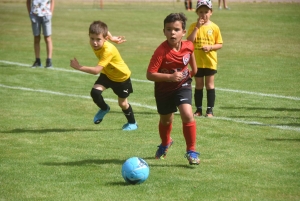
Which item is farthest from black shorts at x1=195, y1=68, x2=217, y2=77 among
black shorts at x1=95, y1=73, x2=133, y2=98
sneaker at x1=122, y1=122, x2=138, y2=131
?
sneaker at x1=122, y1=122, x2=138, y2=131

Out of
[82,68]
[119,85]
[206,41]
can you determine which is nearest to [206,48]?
[206,41]

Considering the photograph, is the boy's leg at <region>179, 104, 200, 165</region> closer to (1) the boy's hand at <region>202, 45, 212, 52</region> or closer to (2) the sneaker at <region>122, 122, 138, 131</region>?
(2) the sneaker at <region>122, 122, 138, 131</region>

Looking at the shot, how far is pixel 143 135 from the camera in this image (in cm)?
998

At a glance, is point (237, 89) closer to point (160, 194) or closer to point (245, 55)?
point (245, 55)

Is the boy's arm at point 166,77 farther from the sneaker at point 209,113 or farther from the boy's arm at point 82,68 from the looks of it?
the sneaker at point 209,113

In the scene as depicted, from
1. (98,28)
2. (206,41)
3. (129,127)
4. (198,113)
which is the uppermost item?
(98,28)

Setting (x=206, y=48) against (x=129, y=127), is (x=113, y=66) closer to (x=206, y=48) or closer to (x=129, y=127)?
(x=129, y=127)

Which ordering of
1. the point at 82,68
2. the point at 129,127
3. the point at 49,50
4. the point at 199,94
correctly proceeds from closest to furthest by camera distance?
the point at 82,68, the point at 129,127, the point at 199,94, the point at 49,50

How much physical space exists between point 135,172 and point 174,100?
1328 millimetres

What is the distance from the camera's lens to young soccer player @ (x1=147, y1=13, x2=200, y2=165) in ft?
26.0

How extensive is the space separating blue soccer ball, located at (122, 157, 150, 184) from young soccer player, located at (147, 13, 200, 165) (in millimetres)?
831

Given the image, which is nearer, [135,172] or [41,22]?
[135,172]

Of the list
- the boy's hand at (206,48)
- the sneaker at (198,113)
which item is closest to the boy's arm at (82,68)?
the boy's hand at (206,48)

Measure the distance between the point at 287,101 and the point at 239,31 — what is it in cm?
1355
